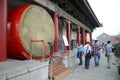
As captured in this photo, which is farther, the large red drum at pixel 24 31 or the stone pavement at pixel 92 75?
the stone pavement at pixel 92 75

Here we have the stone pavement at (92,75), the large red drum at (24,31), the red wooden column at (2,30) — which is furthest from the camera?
the stone pavement at (92,75)

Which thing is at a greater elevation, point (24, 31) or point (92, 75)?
point (24, 31)

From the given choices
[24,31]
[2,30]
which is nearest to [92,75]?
[24,31]

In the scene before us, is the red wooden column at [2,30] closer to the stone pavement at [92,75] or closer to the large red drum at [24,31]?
the large red drum at [24,31]

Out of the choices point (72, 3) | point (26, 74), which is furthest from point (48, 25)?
point (72, 3)

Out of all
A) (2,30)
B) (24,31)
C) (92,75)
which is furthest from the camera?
(92,75)

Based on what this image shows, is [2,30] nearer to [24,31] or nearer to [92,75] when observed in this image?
[24,31]

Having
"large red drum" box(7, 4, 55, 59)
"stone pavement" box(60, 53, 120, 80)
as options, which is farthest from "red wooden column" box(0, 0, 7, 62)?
"stone pavement" box(60, 53, 120, 80)

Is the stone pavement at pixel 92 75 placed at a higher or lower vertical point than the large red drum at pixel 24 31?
lower

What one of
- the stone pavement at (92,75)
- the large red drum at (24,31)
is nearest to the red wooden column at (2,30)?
the large red drum at (24,31)

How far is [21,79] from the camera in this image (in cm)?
569

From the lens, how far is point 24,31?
320 inches

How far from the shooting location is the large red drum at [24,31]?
7.85m

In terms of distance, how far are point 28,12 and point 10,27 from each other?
1099 mm
